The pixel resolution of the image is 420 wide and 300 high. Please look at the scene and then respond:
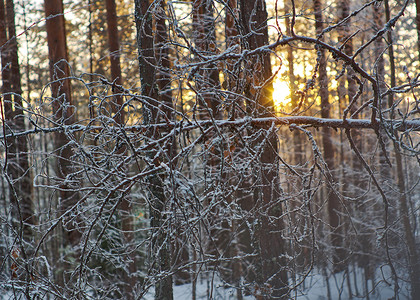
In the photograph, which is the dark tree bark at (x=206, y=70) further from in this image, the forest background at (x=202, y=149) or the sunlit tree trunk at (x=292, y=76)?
the sunlit tree trunk at (x=292, y=76)

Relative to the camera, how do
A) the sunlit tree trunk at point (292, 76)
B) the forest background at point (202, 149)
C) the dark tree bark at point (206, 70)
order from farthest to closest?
the sunlit tree trunk at point (292, 76), the dark tree bark at point (206, 70), the forest background at point (202, 149)

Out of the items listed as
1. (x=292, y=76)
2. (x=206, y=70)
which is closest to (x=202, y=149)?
(x=206, y=70)

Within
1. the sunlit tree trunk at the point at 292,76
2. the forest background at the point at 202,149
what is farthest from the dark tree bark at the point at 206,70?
the sunlit tree trunk at the point at 292,76

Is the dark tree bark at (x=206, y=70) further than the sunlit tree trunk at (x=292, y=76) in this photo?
No

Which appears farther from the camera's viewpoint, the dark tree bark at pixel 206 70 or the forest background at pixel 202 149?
the dark tree bark at pixel 206 70

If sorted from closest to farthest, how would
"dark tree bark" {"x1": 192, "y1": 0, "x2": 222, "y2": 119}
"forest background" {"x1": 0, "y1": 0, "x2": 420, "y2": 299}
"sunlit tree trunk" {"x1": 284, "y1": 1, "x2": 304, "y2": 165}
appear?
"forest background" {"x1": 0, "y1": 0, "x2": 420, "y2": 299} → "dark tree bark" {"x1": 192, "y1": 0, "x2": 222, "y2": 119} → "sunlit tree trunk" {"x1": 284, "y1": 1, "x2": 304, "y2": 165}

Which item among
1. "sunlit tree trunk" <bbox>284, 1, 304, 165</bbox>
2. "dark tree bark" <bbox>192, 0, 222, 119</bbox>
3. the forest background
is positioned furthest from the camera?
"sunlit tree trunk" <bbox>284, 1, 304, 165</bbox>

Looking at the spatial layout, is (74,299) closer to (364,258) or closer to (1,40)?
(1,40)

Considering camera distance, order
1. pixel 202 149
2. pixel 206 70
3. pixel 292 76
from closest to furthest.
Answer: pixel 202 149
pixel 206 70
pixel 292 76

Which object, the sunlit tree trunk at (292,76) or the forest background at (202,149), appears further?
the sunlit tree trunk at (292,76)

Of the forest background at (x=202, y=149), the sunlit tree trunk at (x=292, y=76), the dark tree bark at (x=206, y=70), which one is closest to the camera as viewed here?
the forest background at (x=202, y=149)

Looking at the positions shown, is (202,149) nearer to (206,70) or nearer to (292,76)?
(206,70)

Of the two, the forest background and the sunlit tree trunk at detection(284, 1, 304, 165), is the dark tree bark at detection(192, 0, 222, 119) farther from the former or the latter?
the sunlit tree trunk at detection(284, 1, 304, 165)

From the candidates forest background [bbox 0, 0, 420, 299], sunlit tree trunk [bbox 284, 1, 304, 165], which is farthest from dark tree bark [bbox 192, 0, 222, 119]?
sunlit tree trunk [bbox 284, 1, 304, 165]
